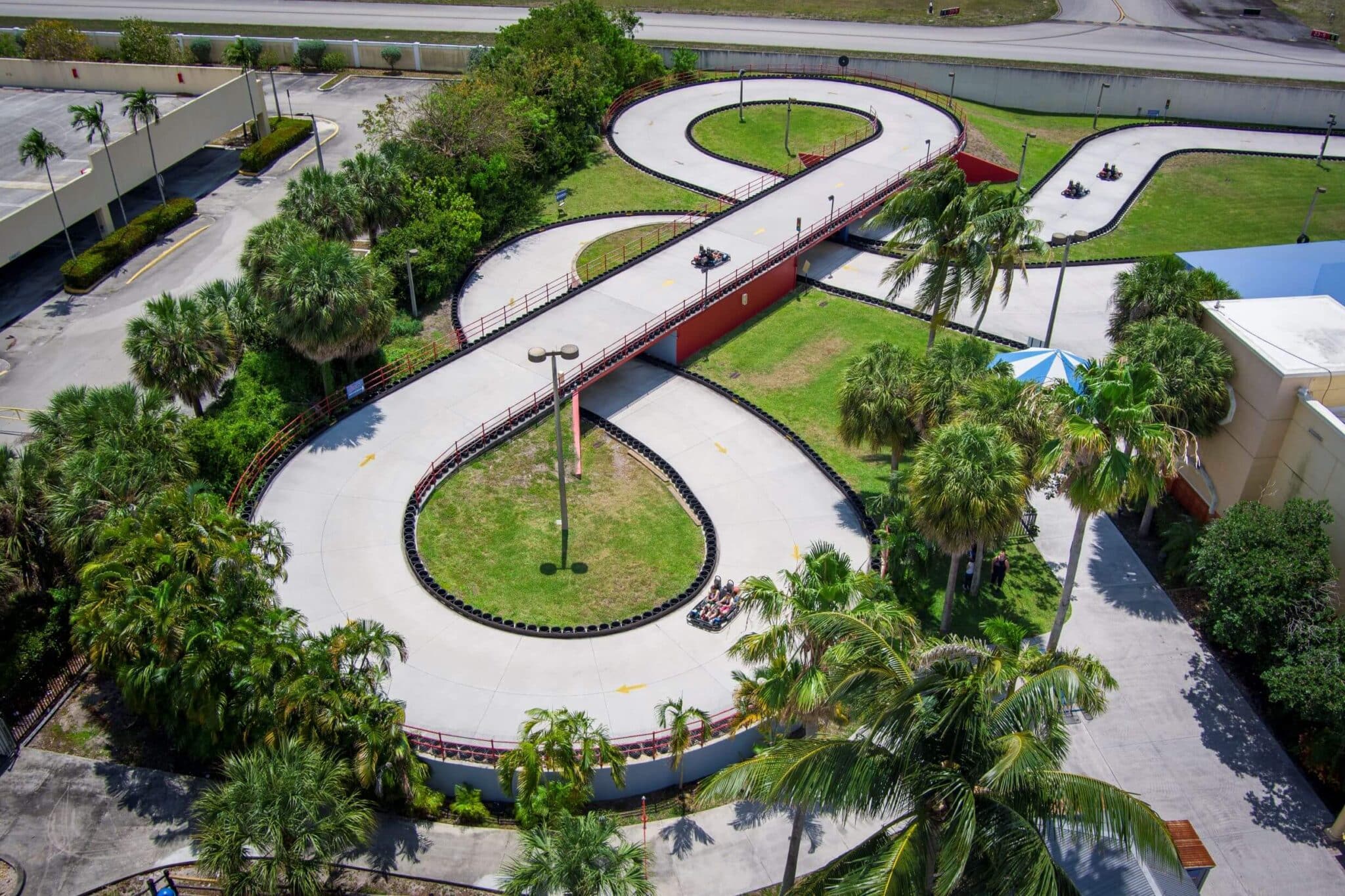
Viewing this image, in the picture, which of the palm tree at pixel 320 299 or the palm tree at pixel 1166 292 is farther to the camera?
the palm tree at pixel 1166 292

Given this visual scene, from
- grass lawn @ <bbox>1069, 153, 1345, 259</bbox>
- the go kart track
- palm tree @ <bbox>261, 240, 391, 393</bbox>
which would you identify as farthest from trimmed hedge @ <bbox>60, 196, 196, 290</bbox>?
grass lawn @ <bbox>1069, 153, 1345, 259</bbox>

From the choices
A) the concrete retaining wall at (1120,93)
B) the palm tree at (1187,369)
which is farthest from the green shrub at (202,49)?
the palm tree at (1187,369)

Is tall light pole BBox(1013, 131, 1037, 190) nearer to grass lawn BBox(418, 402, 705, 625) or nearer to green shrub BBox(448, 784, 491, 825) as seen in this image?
grass lawn BBox(418, 402, 705, 625)

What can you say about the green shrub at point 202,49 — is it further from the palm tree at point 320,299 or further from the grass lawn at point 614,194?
the palm tree at point 320,299

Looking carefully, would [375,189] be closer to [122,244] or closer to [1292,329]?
[122,244]

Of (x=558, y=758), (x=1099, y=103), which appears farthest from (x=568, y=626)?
(x=1099, y=103)

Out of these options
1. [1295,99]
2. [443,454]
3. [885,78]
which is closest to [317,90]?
[885,78]

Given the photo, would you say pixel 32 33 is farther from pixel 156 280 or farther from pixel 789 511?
pixel 789 511
